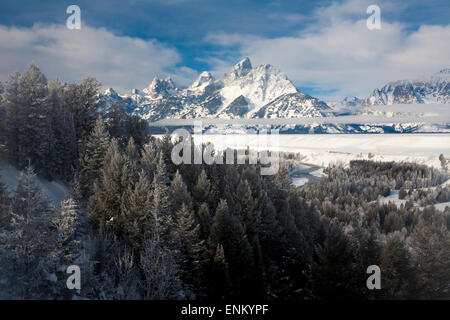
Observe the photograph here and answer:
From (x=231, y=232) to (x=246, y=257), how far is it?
121 inches

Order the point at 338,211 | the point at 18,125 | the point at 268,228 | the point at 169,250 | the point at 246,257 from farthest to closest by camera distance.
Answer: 1. the point at 338,211
2. the point at 268,228
3. the point at 18,125
4. the point at 246,257
5. the point at 169,250

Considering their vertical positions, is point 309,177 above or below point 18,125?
below

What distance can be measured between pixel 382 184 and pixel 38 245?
145 m

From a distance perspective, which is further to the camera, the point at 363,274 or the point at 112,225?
the point at 363,274

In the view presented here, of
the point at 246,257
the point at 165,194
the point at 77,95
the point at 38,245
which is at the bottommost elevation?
the point at 246,257

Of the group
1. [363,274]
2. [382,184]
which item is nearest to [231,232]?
[363,274]

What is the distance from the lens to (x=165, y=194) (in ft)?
91.1

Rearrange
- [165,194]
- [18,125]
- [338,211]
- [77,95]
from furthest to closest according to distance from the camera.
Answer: [338,211] → [77,95] → [18,125] → [165,194]

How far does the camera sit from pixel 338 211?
85.1 meters

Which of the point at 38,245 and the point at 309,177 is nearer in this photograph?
the point at 38,245

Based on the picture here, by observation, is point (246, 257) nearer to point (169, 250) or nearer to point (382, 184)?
point (169, 250)
